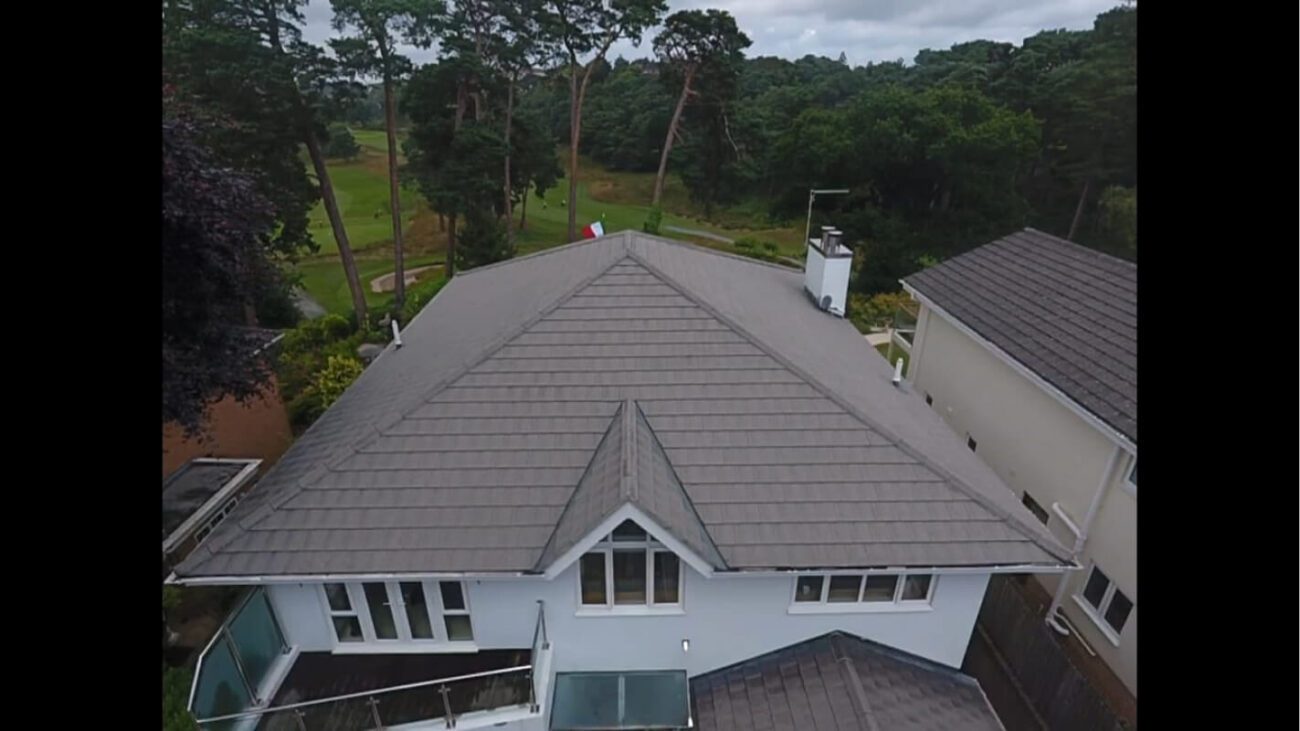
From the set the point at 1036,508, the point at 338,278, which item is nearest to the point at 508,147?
the point at 338,278

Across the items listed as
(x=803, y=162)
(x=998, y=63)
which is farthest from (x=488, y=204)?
(x=998, y=63)

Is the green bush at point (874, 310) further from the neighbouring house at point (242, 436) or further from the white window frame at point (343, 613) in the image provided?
the white window frame at point (343, 613)

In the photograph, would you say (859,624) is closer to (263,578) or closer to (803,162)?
(263,578)

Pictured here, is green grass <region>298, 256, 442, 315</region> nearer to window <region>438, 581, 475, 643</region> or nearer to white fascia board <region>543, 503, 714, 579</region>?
window <region>438, 581, 475, 643</region>

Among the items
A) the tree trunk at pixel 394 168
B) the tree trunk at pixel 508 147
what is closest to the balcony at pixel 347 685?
the tree trunk at pixel 394 168

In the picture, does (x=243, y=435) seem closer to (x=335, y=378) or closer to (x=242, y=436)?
(x=242, y=436)

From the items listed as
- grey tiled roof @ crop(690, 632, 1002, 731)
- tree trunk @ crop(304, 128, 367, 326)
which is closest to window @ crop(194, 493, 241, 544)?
grey tiled roof @ crop(690, 632, 1002, 731)
